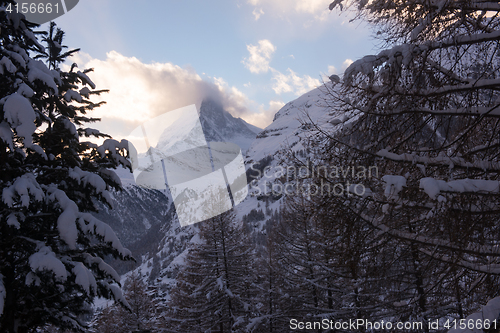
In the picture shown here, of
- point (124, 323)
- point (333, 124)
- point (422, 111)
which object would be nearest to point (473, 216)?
point (422, 111)

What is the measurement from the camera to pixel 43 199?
17.1 feet

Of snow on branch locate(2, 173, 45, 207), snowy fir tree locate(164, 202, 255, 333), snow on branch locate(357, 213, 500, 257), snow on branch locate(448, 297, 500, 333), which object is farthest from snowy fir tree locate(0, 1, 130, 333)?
snowy fir tree locate(164, 202, 255, 333)

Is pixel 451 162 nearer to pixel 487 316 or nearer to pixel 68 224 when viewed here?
pixel 487 316

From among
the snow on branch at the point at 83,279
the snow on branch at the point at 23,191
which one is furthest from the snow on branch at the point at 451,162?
the snow on branch at the point at 23,191

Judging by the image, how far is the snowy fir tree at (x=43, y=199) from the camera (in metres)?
4.78

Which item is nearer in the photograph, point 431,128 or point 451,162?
point 451,162

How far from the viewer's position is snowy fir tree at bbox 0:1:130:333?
15.7 feet

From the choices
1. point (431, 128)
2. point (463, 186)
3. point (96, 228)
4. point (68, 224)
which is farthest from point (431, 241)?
point (96, 228)

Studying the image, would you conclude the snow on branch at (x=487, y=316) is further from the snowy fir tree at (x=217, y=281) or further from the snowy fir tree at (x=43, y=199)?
the snowy fir tree at (x=217, y=281)

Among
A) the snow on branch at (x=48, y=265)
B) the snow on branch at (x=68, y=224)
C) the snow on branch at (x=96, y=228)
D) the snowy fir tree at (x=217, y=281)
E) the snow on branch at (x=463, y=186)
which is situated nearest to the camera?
the snow on branch at (x=463, y=186)

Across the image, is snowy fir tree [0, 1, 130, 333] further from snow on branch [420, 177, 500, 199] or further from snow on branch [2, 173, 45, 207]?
snow on branch [420, 177, 500, 199]

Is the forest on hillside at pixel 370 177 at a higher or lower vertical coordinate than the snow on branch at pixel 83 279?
higher

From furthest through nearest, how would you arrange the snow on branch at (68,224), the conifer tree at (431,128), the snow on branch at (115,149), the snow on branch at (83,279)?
the snow on branch at (115,149)
the snow on branch at (83,279)
the snow on branch at (68,224)
the conifer tree at (431,128)

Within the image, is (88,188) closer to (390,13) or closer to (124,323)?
(390,13)
